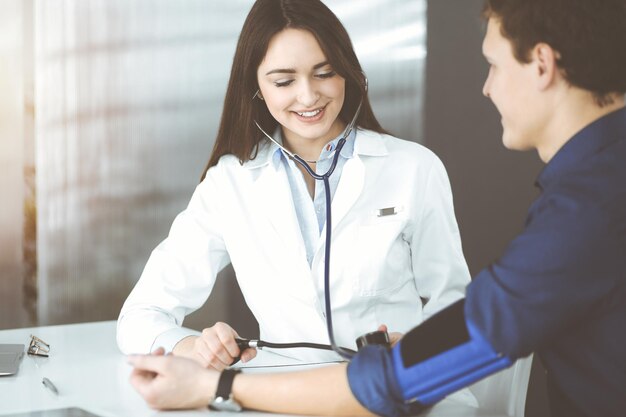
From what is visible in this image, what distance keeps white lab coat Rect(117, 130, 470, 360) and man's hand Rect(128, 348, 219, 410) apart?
47 centimetres

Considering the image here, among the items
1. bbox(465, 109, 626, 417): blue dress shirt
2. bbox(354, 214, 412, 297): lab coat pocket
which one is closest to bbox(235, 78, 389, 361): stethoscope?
bbox(354, 214, 412, 297): lab coat pocket

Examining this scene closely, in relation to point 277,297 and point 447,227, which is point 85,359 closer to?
point 277,297

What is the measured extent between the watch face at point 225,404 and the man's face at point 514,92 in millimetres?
554

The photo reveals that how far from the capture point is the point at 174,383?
1.15m

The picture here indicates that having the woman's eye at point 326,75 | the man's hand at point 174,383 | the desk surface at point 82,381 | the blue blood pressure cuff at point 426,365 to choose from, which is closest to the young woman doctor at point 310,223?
the woman's eye at point 326,75

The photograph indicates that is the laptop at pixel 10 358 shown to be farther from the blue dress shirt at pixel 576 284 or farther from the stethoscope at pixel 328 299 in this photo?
the blue dress shirt at pixel 576 284

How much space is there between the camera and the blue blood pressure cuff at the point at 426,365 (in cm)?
Answer: 100

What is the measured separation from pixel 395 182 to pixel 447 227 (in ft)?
0.50

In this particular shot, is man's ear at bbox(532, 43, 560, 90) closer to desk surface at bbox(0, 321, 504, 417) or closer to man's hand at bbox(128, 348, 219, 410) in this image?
desk surface at bbox(0, 321, 504, 417)

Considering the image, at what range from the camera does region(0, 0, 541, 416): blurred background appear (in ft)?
9.05

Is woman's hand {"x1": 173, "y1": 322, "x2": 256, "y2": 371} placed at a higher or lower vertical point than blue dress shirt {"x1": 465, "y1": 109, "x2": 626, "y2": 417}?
lower

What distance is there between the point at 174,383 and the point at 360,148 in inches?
32.3

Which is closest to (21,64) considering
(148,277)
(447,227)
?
(148,277)

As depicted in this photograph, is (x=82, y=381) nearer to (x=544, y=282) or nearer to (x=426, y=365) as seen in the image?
(x=426, y=365)
